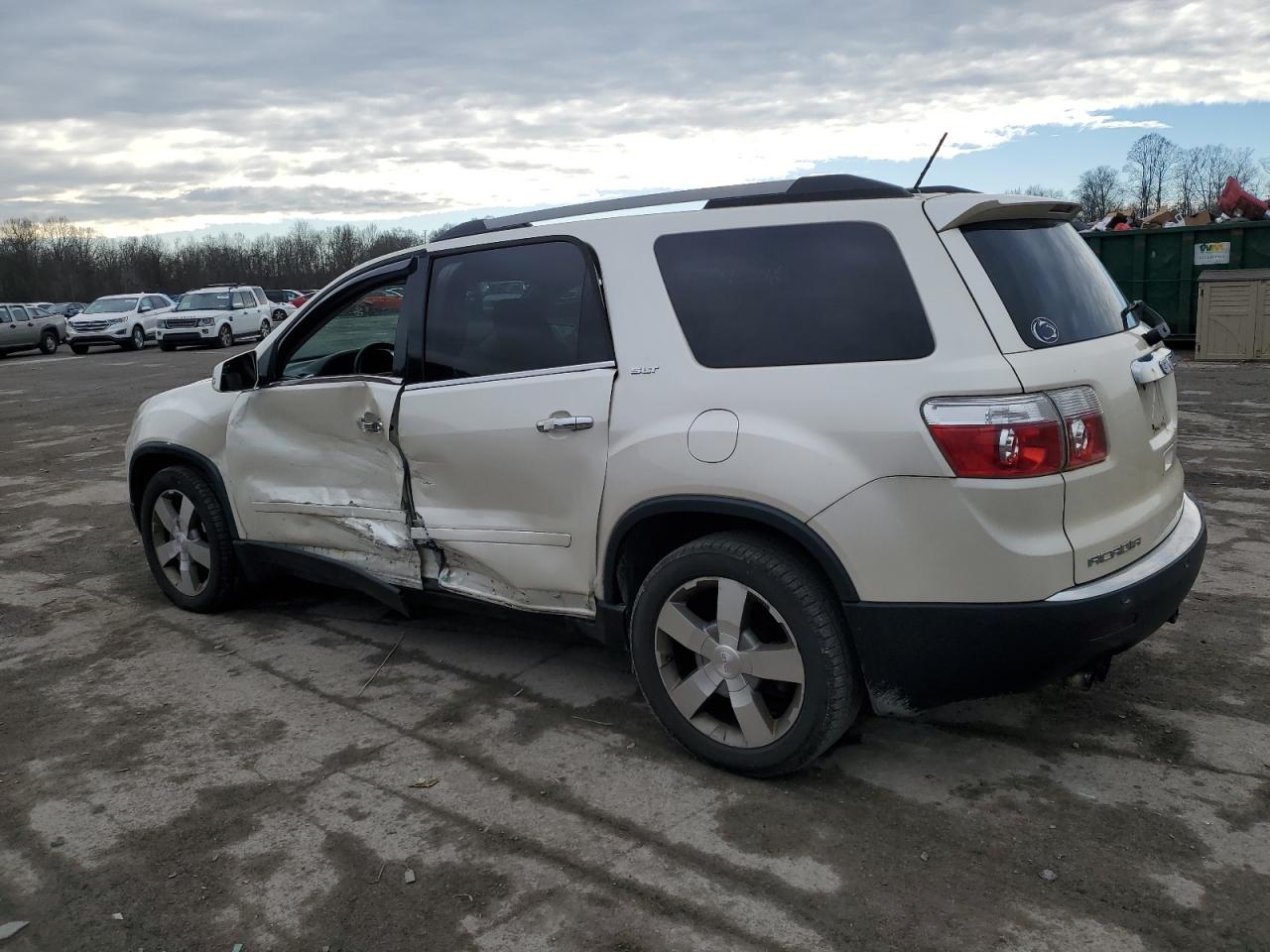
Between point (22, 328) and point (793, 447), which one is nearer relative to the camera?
point (793, 447)

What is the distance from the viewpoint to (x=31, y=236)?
9450 centimetres

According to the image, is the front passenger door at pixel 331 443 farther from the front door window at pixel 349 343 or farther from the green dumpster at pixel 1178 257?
the green dumpster at pixel 1178 257

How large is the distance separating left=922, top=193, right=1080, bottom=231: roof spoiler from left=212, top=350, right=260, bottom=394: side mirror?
3.24m

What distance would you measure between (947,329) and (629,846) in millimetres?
1755

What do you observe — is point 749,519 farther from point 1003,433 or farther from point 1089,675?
point 1089,675

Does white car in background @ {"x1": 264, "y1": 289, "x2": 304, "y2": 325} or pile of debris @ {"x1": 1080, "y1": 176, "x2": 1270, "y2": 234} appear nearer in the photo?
pile of debris @ {"x1": 1080, "y1": 176, "x2": 1270, "y2": 234}

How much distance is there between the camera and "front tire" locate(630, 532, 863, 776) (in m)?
3.08

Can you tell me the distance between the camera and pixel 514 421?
374 cm

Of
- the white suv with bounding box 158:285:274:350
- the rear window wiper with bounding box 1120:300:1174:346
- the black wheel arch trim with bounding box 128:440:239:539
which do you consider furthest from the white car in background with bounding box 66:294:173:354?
the rear window wiper with bounding box 1120:300:1174:346

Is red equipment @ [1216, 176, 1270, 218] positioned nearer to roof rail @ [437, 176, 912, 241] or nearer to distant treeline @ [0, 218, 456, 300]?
roof rail @ [437, 176, 912, 241]

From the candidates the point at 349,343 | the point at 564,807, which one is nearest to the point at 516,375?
the point at 349,343

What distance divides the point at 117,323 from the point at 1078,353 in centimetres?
3292

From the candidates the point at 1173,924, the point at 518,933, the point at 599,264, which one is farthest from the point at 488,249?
the point at 1173,924

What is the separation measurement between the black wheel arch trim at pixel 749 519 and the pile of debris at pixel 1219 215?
52.6 ft
